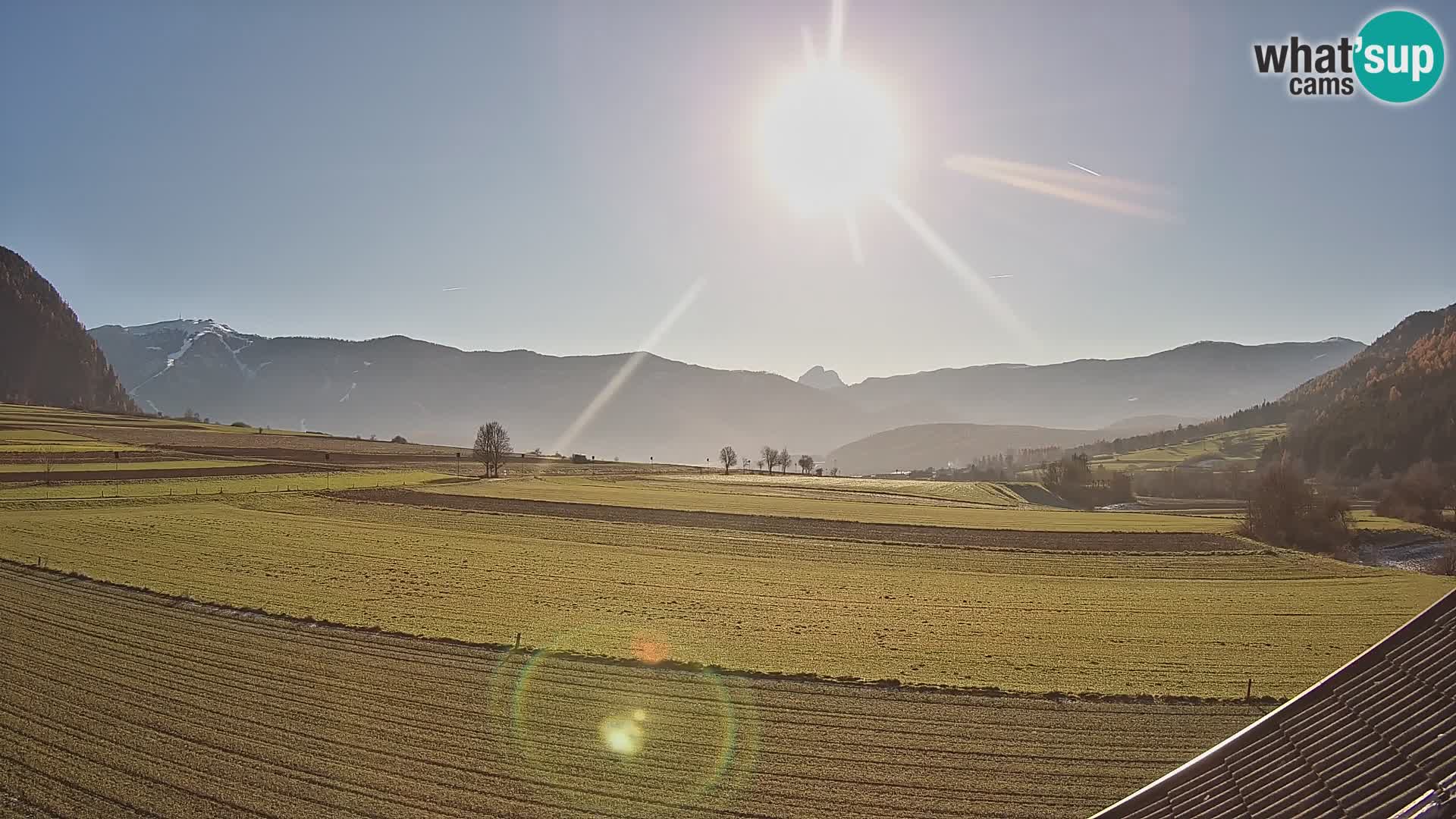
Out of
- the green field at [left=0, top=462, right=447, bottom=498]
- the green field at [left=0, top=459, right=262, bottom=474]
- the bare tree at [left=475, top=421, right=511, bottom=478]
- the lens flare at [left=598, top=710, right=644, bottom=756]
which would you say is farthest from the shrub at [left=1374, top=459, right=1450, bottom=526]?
the green field at [left=0, top=459, right=262, bottom=474]

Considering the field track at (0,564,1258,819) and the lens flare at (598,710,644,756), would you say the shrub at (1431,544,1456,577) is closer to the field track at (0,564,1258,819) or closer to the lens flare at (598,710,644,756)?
the field track at (0,564,1258,819)

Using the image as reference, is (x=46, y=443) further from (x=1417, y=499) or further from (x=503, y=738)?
(x=1417, y=499)

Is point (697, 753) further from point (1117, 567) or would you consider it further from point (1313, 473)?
point (1313, 473)

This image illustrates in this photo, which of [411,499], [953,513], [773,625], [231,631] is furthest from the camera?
[953,513]

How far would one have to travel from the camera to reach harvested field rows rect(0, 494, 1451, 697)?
2605cm

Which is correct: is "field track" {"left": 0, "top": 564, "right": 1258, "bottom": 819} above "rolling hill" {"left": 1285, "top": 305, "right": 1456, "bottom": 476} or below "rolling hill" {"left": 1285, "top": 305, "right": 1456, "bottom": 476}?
below

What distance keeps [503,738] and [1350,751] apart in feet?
55.8

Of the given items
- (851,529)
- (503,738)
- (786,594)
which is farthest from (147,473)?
(503,738)

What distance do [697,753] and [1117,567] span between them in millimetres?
43990

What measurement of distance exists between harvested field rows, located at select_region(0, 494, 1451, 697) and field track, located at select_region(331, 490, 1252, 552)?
4501 millimetres

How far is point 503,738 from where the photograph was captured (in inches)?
704

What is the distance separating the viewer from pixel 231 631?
26469 mm

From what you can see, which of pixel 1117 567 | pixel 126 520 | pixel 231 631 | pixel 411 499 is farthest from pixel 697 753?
pixel 411 499

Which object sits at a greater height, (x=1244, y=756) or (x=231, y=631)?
(x=1244, y=756)
